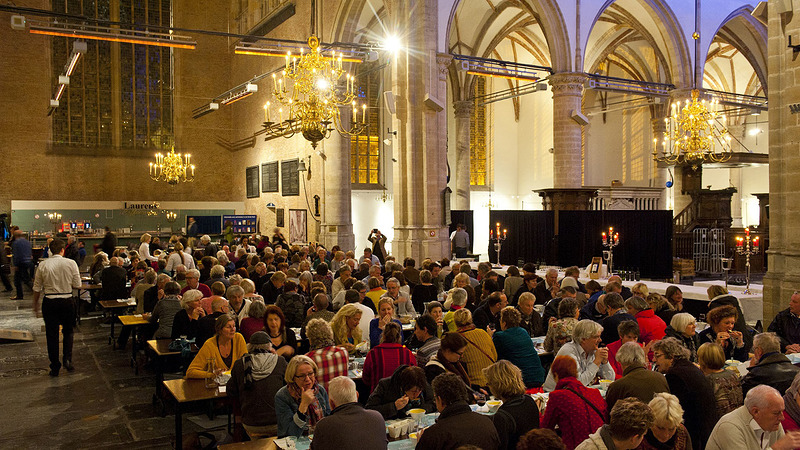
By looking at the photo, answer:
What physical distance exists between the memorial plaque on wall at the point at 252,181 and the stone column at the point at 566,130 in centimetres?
1149

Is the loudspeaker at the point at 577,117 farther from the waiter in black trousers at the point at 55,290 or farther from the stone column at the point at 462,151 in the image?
→ the waiter in black trousers at the point at 55,290

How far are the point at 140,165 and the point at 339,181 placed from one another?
33.4 ft

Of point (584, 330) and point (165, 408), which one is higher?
point (584, 330)

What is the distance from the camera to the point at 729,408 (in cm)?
424

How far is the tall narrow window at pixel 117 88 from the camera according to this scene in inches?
904

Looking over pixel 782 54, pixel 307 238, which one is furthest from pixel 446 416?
Result: pixel 307 238

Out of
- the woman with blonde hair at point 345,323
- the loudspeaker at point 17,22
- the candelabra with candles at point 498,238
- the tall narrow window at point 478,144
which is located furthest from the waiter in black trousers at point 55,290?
the tall narrow window at point 478,144

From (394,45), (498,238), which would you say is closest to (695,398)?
(498,238)

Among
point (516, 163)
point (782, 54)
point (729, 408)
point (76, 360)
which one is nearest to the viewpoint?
point (729, 408)

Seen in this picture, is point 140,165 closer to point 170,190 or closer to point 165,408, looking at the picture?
point 170,190

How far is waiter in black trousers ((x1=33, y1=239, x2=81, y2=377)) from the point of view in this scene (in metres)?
7.79

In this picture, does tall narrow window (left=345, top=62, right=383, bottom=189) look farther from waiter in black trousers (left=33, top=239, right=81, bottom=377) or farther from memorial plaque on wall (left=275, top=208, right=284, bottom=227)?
waiter in black trousers (left=33, top=239, right=81, bottom=377)

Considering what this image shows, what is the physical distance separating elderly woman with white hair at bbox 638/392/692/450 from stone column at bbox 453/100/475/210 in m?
21.2

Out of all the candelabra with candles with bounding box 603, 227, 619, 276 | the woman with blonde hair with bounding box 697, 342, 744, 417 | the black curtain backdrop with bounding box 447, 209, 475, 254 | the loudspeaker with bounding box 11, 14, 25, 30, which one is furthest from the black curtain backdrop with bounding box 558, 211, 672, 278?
the loudspeaker with bounding box 11, 14, 25, 30
